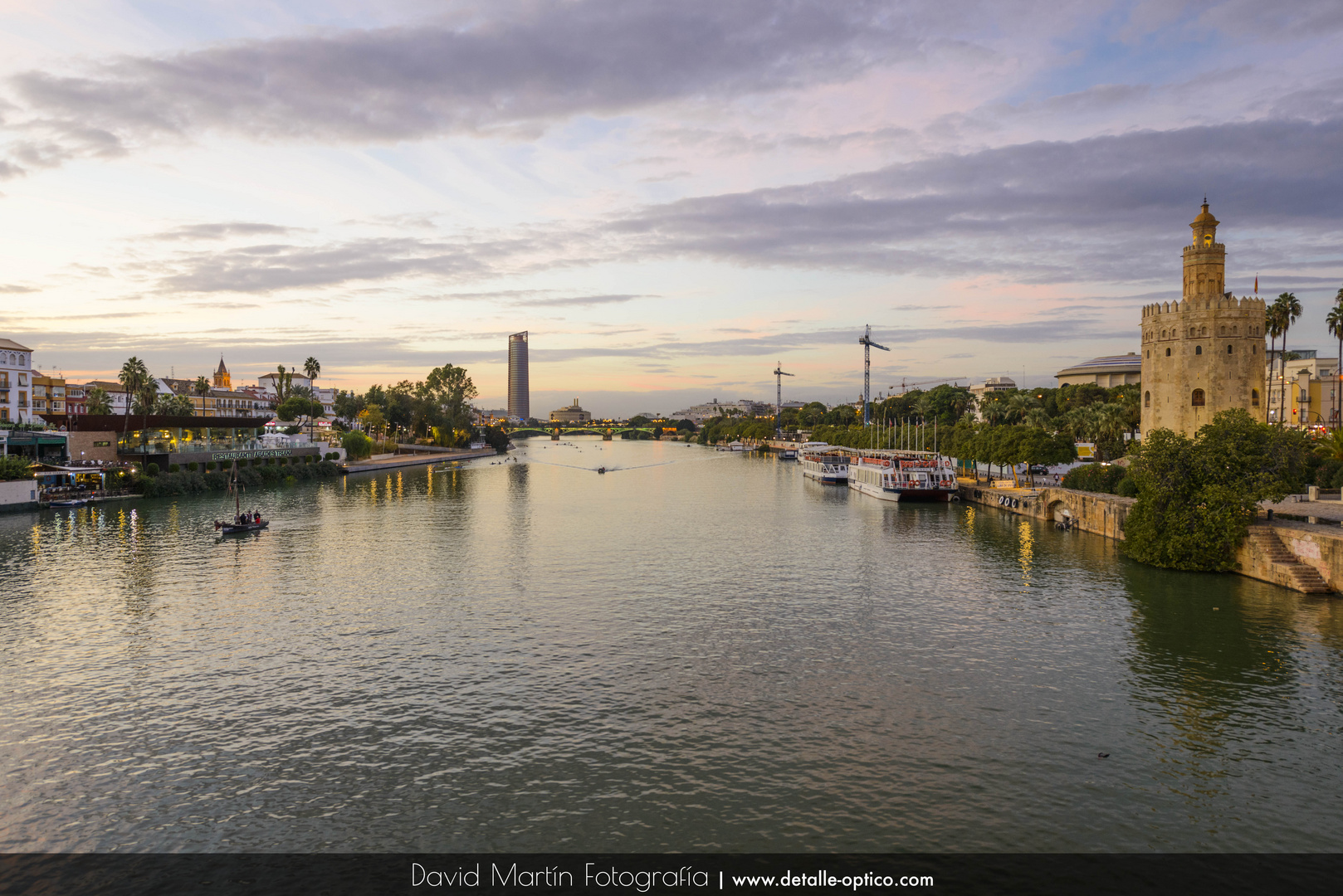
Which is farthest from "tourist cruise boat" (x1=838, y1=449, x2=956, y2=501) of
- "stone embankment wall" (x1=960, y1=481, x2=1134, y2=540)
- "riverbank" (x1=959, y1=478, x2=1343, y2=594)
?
"riverbank" (x1=959, y1=478, x2=1343, y2=594)

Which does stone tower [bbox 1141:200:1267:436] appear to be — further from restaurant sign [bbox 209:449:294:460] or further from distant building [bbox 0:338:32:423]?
distant building [bbox 0:338:32:423]

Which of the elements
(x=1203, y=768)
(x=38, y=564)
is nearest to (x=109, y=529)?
(x=38, y=564)

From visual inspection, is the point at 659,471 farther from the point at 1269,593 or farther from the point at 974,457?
the point at 1269,593

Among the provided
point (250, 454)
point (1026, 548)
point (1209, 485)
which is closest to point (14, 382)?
point (250, 454)

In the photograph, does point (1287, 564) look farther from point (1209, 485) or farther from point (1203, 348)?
point (1203, 348)

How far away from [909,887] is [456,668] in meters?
21.1

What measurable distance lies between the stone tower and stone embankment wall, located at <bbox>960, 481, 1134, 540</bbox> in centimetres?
1361

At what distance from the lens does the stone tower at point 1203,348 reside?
254 ft

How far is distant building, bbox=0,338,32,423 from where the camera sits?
135 metres

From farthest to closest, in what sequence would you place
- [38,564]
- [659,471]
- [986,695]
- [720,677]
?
[659,471], [38,564], [720,677], [986,695]

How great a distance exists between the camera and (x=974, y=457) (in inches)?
4414

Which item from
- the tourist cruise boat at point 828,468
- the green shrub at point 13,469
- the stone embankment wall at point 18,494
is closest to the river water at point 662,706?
the stone embankment wall at point 18,494

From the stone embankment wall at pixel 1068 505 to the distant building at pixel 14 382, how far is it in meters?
158

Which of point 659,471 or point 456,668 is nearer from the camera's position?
point 456,668
